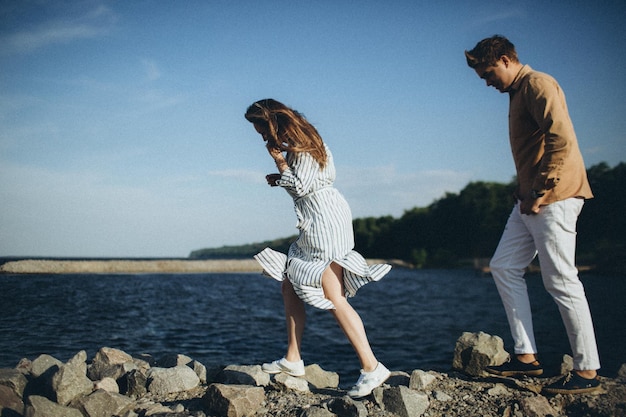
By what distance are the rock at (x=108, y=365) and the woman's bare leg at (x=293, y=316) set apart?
5.64 ft

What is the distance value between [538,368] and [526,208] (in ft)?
4.33

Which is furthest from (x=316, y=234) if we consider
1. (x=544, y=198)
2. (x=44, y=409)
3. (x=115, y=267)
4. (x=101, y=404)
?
(x=115, y=267)

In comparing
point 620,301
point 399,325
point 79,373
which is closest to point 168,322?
point 399,325

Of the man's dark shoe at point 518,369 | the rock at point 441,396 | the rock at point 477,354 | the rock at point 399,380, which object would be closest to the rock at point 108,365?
the rock at point 399,380

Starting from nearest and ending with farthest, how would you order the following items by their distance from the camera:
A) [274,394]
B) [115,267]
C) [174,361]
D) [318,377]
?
[274,394] < [318,377] < [174,361] < [115,267]

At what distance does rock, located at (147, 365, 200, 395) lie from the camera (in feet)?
12.6

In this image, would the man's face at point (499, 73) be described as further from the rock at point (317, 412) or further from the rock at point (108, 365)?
the rock at point (108, 365)

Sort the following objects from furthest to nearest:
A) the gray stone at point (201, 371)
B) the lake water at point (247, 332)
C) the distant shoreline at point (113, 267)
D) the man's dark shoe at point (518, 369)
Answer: the distant shoreline at point (113, 267), the lake water at point (247, 332), the gray stone at point (201, 371), the man's dark shoe at point (518, 369)

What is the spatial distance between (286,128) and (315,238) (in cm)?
84

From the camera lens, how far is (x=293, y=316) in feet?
12.0

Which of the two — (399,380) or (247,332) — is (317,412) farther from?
(247,332)

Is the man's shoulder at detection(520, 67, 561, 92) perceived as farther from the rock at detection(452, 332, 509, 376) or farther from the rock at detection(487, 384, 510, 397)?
the rock at detection(452, 332, 509, 376)

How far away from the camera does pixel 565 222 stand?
3.11m

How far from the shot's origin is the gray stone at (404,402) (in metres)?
3.13
